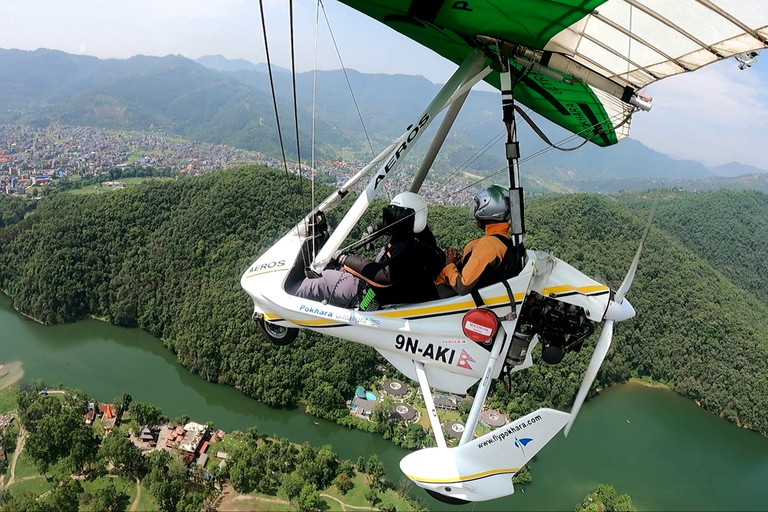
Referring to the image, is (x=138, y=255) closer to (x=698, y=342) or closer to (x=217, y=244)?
(x=217, y=244)

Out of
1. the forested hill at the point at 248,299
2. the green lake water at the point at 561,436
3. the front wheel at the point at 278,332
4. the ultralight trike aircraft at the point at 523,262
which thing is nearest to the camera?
the ultralight trike aircraft at the point at 523,262

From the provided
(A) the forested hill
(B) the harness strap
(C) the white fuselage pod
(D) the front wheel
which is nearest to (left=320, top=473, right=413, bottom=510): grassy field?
(A) the forested hill

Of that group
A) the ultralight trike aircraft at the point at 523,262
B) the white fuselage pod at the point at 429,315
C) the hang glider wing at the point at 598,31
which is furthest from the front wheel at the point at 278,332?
the hang glider wing at the point at 598,31

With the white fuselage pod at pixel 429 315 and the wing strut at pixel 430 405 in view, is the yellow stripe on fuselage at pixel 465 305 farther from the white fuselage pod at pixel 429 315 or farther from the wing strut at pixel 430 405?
the wing strut at pixel 430 405

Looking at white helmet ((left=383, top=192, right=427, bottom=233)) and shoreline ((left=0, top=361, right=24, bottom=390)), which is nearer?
white helmet ((left=383, top=192, right=427, bottom=233))

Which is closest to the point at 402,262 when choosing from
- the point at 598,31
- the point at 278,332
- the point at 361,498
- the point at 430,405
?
the point at 430,405

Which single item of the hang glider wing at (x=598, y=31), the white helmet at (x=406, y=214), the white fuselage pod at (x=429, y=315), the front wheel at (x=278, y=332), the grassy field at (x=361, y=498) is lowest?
the grassy field at (x=361, y=498)

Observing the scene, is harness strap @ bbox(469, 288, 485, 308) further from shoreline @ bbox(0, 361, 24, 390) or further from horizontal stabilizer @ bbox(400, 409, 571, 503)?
shoreline @ bbox(0, 361, 24, 390)

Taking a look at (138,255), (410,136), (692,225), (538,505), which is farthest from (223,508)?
(692,225)
